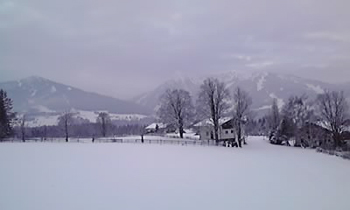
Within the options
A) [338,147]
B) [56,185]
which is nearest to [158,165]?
[56,185]

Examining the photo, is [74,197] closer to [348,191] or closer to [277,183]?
[277,183]

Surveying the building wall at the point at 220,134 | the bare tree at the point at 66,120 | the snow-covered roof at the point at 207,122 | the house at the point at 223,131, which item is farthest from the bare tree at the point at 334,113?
the bare tree at the point at 66,120

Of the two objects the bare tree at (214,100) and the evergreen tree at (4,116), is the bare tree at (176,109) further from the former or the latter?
the evergreen tree at (4,116)

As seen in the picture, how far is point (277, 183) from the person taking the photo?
2025 centimetres

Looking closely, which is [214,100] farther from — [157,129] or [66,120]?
[66,120]

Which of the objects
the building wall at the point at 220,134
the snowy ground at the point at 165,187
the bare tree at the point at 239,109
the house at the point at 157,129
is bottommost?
the snowy ground at the point at 165,187

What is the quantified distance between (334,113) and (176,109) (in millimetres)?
32403

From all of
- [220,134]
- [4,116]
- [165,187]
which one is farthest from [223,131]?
[165,187]

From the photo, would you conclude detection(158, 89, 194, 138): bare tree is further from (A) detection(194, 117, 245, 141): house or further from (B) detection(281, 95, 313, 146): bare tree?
(B) detection(281, 95, 313, 146): bare tree

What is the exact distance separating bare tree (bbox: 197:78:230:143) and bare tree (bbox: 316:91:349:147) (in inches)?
779

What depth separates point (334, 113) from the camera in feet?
195

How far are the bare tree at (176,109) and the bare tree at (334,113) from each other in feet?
92.4

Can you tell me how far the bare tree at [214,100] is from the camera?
5884cm

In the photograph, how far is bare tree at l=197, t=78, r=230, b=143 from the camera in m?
58.8
